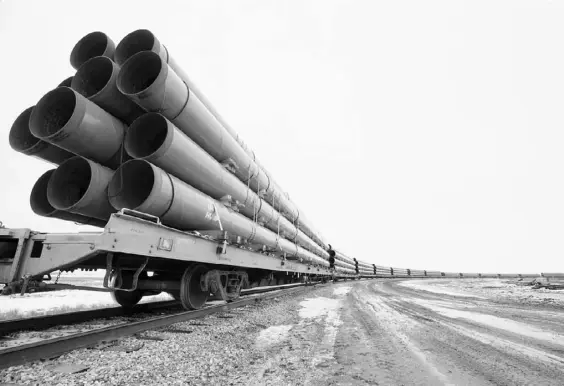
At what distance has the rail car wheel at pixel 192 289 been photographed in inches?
212

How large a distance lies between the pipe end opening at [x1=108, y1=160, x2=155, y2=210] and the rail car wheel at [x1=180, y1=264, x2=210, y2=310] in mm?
1733

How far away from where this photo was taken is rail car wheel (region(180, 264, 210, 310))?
5.39m

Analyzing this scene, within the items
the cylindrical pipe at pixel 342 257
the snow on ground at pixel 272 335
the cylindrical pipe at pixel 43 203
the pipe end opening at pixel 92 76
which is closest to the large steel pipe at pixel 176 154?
the pipe end opening at pixel 92 76

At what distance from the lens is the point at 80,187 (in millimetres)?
4758

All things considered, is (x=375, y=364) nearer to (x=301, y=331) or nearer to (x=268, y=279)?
(x=301, y=331)

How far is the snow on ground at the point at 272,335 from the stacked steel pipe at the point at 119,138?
2.29 metres

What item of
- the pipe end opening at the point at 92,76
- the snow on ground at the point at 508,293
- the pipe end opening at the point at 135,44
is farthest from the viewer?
the snow on ground at the point at 508,293

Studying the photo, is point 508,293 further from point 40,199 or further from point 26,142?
point 26,142

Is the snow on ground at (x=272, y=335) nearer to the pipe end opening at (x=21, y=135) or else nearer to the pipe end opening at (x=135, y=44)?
the pipe end opening at (x=21, y=135)

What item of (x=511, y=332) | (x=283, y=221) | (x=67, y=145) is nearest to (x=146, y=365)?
(x=67, y=145)

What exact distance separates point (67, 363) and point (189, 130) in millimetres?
3982

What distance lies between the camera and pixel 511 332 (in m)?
4.77


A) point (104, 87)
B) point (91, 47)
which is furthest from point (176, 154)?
point (91, 47)

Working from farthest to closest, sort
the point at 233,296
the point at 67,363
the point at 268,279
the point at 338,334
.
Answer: the point at 268,279
the point at 233,296
the point at 338,334
the point at 67,363
